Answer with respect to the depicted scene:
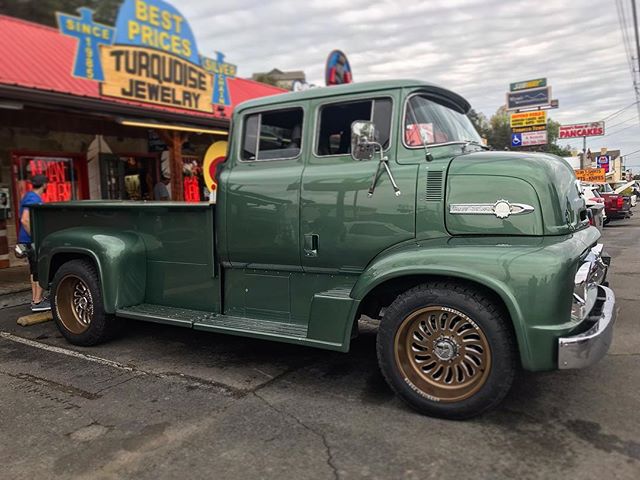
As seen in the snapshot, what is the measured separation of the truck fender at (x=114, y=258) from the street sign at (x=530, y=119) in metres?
44.0

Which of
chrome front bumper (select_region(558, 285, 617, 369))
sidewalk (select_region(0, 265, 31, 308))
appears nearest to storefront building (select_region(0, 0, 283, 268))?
sidewalk (select_region(0, 265, 31, 308))

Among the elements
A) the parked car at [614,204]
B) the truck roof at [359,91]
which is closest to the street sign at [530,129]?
the parked car at [614,204]

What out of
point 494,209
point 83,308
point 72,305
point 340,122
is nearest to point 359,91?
point 340,122

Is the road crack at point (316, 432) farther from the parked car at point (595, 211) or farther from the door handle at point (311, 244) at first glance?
the parked car at point (595, 211)

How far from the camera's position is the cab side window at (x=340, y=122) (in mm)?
4078

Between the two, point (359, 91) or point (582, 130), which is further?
point (582, 130)

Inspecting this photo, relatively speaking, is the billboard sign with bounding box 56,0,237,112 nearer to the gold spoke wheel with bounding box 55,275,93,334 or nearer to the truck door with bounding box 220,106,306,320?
the gold spoke wheel with bounding box 55,275,93,334

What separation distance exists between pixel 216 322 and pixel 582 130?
207 feet

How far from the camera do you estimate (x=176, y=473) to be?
289 centimetres

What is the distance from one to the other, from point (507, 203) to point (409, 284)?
2.80 ft

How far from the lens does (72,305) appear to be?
545 centimetres

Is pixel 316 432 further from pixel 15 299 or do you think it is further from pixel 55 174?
pixel 55 174

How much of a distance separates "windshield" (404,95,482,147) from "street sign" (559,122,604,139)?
61.0 m

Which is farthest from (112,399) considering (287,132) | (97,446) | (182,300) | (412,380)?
(287,132)
